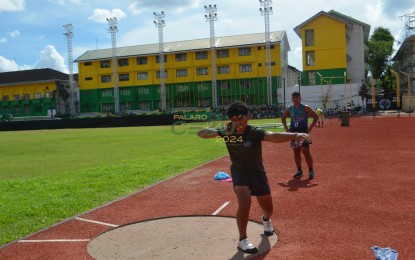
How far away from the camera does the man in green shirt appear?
512cm

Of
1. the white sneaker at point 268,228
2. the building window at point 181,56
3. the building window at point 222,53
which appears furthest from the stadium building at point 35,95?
the white sneaker at point 268,228

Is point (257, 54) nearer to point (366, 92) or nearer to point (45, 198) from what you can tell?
point (366, 92)

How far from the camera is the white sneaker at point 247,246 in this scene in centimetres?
504

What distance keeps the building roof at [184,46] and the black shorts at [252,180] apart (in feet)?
203

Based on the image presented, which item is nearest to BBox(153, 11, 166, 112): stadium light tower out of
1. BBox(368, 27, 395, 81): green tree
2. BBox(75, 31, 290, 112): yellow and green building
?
BBox(75, 31, 290, 112): yellow and green building

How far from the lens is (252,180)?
17.6 ft

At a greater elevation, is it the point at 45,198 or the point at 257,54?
the point at 257,54

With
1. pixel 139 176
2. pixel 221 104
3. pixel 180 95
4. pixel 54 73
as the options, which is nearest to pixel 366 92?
pixel 221 104

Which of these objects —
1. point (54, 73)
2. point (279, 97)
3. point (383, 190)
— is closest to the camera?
point (383, 190)

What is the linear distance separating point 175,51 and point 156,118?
1957 centimetres

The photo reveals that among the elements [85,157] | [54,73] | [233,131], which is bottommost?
[85,157]

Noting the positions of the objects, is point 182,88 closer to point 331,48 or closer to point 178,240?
point 331,48

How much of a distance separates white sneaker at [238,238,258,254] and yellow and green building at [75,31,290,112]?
199 ft

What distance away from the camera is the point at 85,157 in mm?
17328
